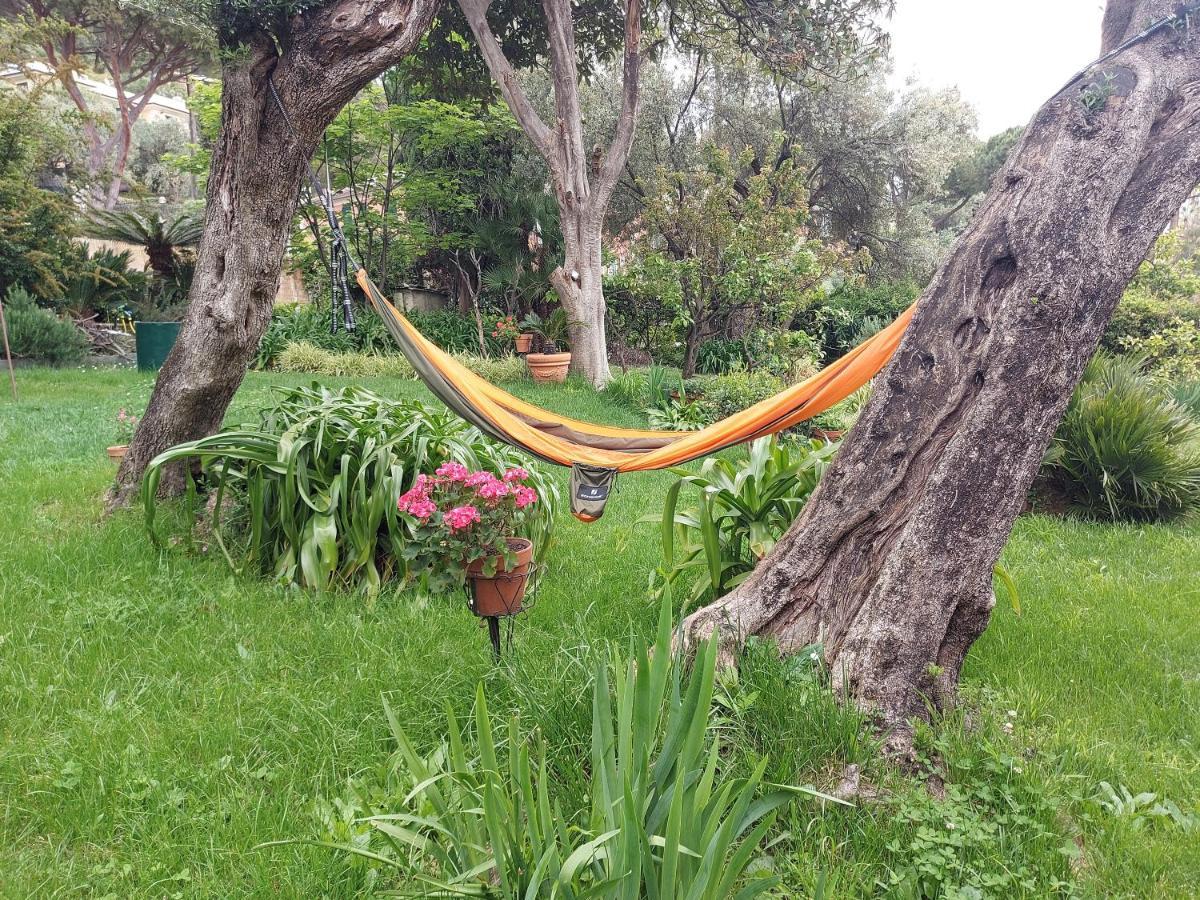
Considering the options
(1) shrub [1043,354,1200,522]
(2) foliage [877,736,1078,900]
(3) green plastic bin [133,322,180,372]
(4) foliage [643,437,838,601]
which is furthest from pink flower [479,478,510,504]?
(3) green plastic bin [133,322,180,372]

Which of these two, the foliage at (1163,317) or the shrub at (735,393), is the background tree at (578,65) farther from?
the foliage at (1163,317)

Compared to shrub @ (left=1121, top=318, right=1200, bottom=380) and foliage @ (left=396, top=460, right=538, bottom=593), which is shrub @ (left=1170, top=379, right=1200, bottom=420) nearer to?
shrub @ (left=1121, top=318, right=1200, bottom=380)

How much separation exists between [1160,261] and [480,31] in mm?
6493

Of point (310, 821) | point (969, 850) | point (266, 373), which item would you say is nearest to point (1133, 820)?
point (969, 850)

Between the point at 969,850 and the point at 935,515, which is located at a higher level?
the point at 935,515

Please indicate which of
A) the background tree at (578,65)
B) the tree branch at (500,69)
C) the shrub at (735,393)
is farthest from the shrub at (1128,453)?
the tree branch at (500,69)

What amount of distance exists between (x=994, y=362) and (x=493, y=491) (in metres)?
1.40

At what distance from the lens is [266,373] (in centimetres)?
844

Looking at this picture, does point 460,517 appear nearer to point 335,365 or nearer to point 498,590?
point 498,590

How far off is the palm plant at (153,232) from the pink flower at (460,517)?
9.16m

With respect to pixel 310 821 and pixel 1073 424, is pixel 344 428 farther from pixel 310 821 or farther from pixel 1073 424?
pixel 1073 424

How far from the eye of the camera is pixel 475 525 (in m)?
2.39

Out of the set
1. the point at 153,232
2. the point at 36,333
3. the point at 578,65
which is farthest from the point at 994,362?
the point at 153,232

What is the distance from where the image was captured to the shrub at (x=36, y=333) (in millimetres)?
7980
